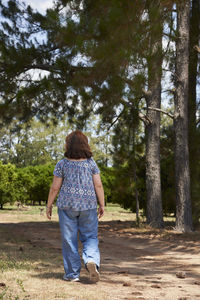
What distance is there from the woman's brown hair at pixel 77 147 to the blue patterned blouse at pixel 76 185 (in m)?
0.07

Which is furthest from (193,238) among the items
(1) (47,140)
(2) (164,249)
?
(1) (47,140)

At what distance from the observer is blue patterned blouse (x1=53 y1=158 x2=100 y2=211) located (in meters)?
4.53

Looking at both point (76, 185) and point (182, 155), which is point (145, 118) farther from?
point (76, 185)

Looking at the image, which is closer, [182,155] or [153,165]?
[182,155]

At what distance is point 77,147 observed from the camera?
466cm

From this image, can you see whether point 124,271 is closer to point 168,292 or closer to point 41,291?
point 168,292

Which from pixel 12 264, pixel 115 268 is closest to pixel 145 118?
pixel 115 268

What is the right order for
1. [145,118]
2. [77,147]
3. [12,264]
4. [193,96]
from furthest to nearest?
[193,96]
[145,118]
[12,264]
[77,147]

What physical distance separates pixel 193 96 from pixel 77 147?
8538 mm

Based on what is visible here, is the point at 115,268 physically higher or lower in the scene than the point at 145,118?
lower

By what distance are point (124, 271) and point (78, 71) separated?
16.9 feet

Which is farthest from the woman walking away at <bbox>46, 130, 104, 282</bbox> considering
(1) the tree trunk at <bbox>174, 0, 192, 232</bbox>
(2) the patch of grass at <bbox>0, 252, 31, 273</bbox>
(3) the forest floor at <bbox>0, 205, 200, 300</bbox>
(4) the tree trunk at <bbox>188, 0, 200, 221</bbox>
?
(4) the tree trunk at <bbox>188, 0, 200, 221</bbox>

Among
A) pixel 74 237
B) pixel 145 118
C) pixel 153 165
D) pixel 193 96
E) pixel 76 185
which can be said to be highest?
pixel 193 96

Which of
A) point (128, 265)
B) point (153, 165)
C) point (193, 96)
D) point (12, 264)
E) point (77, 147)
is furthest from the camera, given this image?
point (193, 96)
